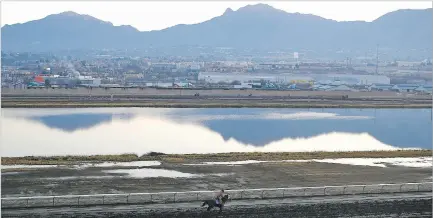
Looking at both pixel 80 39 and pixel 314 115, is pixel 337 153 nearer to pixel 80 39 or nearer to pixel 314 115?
pixel 314 115

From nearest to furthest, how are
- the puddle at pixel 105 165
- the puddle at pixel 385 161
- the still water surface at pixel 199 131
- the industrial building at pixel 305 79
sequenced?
the puddle at pixel 105 165, the puddle at pixel 385 161, the still water surface at pixel 199 131, the industrial building at pixel 305 79

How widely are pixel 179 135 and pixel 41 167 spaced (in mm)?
6758

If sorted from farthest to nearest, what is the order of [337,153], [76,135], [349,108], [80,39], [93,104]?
[80,39] < [349,108] < [93,104] < [76,135] < [337,153]

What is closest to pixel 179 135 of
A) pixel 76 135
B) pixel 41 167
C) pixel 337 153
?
pixel 76 135

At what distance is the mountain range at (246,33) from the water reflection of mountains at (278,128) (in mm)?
128422

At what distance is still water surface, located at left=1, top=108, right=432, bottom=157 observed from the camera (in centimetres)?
1496

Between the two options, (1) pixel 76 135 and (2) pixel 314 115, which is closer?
(1) pixel 76 135

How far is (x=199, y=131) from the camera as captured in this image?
18.4 metres

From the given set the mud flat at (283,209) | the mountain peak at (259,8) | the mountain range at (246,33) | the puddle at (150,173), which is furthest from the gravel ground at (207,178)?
the mountain peak at (259,8)

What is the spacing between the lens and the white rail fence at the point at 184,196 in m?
7.51

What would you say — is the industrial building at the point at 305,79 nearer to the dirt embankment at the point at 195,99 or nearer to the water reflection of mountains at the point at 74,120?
the dirt embankment at the point at 195,99

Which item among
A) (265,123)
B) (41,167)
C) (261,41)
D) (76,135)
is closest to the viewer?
(41,167)

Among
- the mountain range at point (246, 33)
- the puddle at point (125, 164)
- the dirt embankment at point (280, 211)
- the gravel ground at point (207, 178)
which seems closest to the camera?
the dirt embankment at point (280, 211)

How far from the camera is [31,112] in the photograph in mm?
23047
